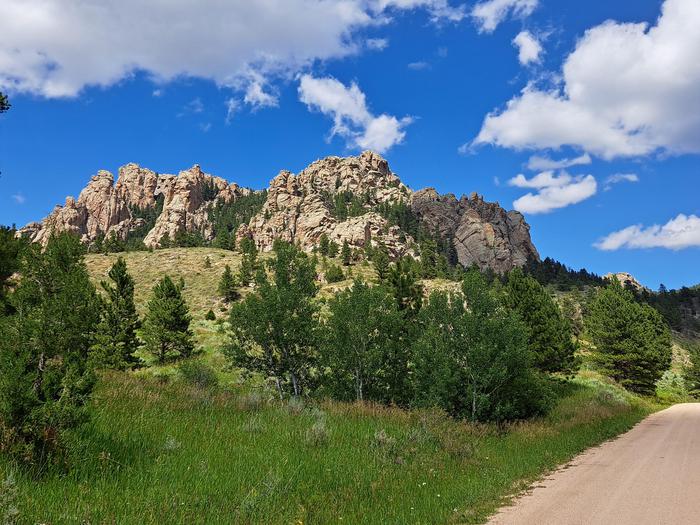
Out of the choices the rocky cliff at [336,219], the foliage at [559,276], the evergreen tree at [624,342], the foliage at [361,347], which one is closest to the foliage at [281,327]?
the foliage at [361,347]

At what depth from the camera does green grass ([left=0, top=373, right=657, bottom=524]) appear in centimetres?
585

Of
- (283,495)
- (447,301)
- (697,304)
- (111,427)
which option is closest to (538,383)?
(447,301)

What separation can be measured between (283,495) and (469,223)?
585 ft

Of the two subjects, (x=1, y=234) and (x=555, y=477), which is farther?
(x=1, y=234)

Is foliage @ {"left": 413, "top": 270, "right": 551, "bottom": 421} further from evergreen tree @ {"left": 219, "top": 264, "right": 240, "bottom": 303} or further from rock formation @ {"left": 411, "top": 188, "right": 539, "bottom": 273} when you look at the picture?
rock formation @ {"left": 411, "top": 188, "right": 539, "bottom": 273}

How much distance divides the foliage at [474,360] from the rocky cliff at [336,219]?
110 metres

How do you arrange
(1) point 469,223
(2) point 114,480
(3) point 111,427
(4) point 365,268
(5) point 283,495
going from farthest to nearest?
(1) point 469,223 → (4) point 365,268 → (3) point 111,427 → (5) point 283,495 → (2) point 114,480

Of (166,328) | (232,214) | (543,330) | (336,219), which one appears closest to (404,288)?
(543,330)

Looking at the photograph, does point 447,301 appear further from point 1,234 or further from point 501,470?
point 1,234

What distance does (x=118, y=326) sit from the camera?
110ft

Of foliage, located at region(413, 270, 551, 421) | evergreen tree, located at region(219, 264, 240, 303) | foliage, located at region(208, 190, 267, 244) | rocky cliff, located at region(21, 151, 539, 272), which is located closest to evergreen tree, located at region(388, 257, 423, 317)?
foliage, located at region(413, 270, 551, 421)

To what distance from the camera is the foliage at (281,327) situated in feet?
64.9

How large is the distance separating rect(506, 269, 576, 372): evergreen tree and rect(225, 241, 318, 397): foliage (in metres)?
18.5

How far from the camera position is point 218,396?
13.1 m
